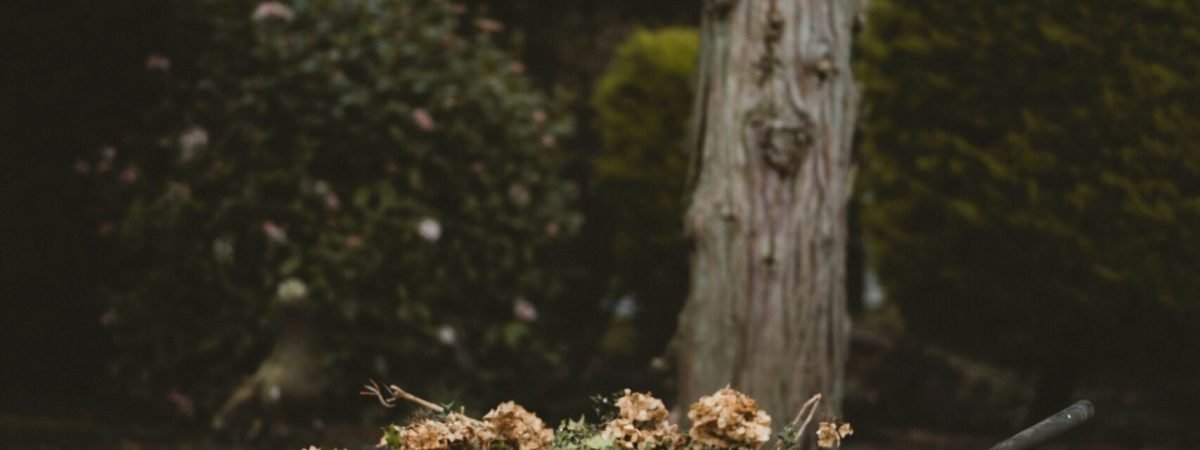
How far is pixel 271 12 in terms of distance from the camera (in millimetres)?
6562

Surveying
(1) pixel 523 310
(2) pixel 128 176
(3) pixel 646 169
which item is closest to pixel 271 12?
(2) pixel 128 176

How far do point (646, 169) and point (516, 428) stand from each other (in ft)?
20.9

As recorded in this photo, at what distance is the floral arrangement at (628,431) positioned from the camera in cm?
247

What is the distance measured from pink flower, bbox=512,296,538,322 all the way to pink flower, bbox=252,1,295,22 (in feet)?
5.78

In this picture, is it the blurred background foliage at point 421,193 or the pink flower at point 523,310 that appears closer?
the blurred background foliage at point 421,193

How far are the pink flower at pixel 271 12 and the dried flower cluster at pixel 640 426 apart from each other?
14.5 feet

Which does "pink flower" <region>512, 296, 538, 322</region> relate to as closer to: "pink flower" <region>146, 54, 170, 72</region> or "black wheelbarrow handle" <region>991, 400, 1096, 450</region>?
"pink flower" <region>146, 54, 170, 72</region>

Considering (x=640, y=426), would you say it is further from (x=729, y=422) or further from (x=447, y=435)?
(x=447, y=435)

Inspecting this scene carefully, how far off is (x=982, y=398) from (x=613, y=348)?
3.20 metres

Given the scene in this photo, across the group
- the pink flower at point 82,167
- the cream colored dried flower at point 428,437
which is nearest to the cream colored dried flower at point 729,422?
the cream colored dried flower at point 428,437

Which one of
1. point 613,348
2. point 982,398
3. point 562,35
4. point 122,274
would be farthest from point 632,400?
point 562,35

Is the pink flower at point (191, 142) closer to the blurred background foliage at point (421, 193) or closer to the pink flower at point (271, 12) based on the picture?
the blurred background foliage at point (421, 193)

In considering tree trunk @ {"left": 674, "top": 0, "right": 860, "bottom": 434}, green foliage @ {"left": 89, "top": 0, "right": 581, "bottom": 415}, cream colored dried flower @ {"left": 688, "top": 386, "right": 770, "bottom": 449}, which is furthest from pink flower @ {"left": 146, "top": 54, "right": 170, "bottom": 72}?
cream colored dried flower @ {"left": 688, "top": 386, "right": 770, "bottom": 449}

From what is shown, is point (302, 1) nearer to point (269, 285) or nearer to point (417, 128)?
point (417, 128)
